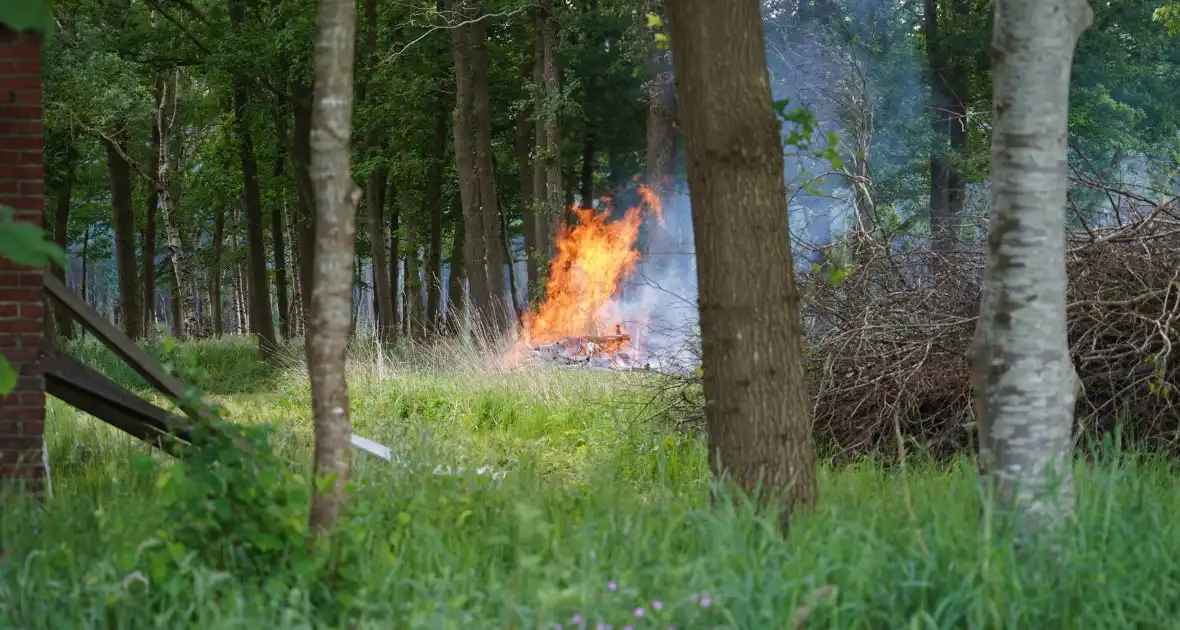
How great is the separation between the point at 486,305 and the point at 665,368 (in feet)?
36.2

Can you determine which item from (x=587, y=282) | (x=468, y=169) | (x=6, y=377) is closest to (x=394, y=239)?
(x=468, y=169)

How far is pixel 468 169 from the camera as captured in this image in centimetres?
2117

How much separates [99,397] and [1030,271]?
556cm

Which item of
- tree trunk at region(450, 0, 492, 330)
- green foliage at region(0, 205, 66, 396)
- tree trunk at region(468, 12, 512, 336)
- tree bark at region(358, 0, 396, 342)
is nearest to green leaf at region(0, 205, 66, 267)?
green foliage at region(0, 205, 66, 396)

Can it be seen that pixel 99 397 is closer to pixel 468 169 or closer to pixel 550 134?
pixel 468 169

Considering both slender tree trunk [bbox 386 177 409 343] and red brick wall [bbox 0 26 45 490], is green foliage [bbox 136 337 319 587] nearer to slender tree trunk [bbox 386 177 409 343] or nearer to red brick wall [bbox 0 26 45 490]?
red brick wall [bbox 0 26 45 490]

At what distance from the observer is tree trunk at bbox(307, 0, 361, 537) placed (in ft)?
13.8

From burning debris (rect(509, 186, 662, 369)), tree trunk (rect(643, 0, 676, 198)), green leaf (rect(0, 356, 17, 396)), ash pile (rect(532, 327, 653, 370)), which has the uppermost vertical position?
tree trunk (rect(643, 0, 676, 198))

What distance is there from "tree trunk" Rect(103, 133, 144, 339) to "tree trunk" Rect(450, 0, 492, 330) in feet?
25.3

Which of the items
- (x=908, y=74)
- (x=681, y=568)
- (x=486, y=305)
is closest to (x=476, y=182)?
(x=486, y=305)

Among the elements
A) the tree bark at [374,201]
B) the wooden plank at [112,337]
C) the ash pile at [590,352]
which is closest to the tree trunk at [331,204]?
the wooden plank at [112,337]

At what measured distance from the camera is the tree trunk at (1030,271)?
188 inches

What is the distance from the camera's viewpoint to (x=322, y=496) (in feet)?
14.1

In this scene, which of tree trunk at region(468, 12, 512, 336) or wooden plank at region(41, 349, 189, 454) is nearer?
wooden plank at region(41, 349, 189, 454)
